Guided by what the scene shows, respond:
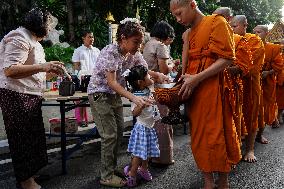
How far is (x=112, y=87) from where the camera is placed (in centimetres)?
369

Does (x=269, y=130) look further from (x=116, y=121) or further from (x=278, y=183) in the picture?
(x=116, y=121)

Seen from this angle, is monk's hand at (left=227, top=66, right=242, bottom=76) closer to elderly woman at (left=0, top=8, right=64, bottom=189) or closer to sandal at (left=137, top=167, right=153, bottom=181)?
sandal at (left=137, top=167, right=153, bottom=181)

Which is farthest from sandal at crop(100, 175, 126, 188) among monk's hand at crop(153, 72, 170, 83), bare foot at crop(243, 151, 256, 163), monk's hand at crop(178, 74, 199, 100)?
bare foot at crop(243, 151, 256, 163)

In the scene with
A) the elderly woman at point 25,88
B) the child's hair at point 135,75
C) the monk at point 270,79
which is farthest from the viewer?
the monk at point 270,79

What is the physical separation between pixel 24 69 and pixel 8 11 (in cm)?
1453

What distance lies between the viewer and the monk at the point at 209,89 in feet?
10.7

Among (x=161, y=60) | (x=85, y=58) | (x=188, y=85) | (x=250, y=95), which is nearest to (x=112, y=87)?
(x=188, y=85)

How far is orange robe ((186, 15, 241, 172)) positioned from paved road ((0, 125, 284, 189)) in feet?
2.62

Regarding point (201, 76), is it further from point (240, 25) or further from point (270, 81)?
point (270, 81)

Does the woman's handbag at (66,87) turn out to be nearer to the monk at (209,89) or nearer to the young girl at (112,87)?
the young girl at (112,87)

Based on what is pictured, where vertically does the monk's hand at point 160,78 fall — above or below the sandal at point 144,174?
above

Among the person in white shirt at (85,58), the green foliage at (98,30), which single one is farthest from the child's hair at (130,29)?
the green foliage at (98,30)

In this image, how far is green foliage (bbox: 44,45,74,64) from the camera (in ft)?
49.6

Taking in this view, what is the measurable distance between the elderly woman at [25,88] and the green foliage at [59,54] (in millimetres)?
11397
